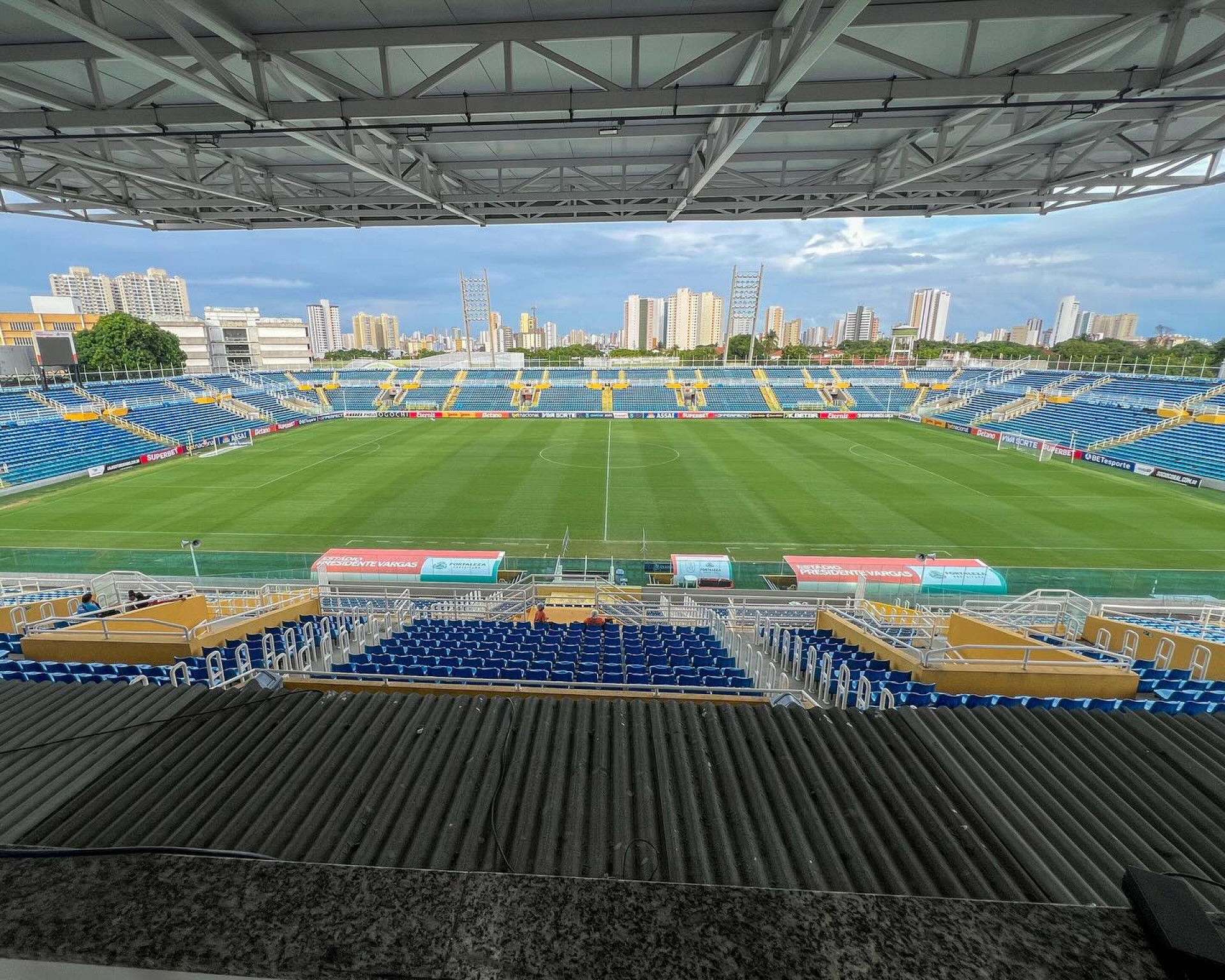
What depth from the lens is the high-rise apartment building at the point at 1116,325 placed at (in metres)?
156

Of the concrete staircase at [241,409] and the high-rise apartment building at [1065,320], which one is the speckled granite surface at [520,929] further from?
the high-rise apartment building at [1065,320]

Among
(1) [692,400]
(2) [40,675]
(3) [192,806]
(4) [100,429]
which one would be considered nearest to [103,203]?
(2) [40,675]

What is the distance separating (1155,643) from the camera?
8922mm

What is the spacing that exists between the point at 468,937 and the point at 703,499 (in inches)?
950

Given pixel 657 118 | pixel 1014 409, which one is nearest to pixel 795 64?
pixel 657 118

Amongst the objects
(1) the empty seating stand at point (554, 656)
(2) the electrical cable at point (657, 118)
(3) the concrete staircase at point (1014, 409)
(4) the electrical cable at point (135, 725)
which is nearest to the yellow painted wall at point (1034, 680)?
(1) the empty seating stand at point (554, 656)

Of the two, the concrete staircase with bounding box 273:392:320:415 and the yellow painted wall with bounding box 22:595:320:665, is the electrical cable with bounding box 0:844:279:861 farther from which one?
the concrete staircase with bounding box 273:392:320:415

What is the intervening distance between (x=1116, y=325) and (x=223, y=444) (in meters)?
226

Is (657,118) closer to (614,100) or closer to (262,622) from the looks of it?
(614,100)

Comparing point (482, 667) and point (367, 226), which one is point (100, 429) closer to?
point (367, 226)

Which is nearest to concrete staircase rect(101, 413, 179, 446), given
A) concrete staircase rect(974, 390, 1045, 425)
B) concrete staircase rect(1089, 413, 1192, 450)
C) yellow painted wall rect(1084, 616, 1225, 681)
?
yellow painted wall rect(1084, 616, 1225, 681)

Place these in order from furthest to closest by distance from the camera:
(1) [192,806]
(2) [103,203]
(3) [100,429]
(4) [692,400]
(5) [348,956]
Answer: (4) [692,400]
(3) [100,429]
(2) [103,203]
(1) [192,806]
(5) [348,956]

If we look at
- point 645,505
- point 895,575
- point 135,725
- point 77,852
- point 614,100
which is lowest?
point 645,505

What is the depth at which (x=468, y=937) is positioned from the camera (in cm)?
130
